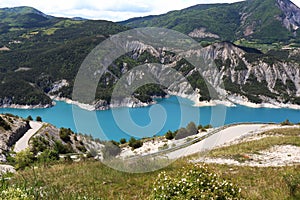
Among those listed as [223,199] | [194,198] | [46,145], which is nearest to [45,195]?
[194,198]

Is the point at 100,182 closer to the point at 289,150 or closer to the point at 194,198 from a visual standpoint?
the point at 194,198

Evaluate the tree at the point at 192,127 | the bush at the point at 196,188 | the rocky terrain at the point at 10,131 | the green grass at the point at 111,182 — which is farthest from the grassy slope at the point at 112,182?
the rocky terrain at the point at 10,131

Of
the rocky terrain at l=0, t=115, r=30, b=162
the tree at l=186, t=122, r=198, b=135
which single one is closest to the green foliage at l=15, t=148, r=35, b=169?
the tree at l=186, t=122, r=198, b=135

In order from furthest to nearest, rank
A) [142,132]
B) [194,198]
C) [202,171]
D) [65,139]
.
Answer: [65,139]
[142,132]
[202,171]
[194,198]

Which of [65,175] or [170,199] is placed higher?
[170,199]

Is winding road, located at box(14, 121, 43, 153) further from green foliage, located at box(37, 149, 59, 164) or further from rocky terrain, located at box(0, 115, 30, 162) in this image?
green foliage, located at box(37, 149, 59, 164)

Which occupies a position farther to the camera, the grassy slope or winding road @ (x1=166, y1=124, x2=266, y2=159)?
winding road @ (x1=166, y1=124, x2=266, y2=159)

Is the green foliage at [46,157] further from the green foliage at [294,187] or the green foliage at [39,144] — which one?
the green foliage at [39,144]

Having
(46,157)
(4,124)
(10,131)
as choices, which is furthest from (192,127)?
(4,124)
